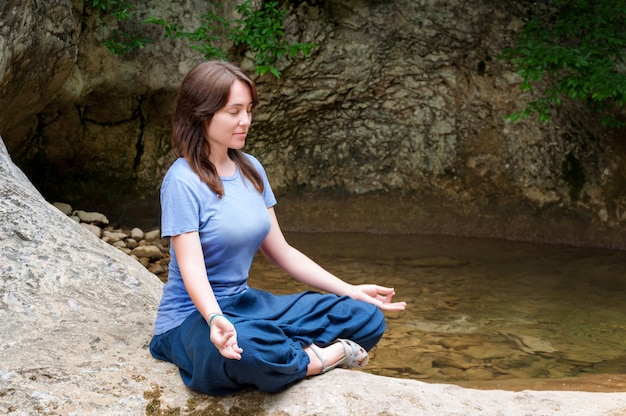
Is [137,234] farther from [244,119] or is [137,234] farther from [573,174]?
[244,119]

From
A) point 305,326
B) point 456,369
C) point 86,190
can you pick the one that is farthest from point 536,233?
point 305,326

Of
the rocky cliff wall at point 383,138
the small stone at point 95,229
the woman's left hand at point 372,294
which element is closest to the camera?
the woman's left hand at point 372,294

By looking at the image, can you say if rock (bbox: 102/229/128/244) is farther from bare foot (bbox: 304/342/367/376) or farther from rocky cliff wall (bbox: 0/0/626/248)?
bare foot (bbox: 304/342/367/376)

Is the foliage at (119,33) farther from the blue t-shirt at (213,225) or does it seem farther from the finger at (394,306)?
the finger at (394,306)

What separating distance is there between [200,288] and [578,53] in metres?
4.18

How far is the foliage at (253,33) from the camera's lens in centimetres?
550

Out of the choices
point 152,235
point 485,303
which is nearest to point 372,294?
point 485,303

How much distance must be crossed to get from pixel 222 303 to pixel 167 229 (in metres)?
0.28

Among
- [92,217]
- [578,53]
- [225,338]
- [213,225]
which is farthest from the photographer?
[92,217]

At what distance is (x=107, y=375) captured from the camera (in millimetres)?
2125

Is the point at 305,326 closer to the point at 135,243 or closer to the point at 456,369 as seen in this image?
the point at 456,369

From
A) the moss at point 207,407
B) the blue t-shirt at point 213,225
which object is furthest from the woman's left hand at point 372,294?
the moss at point 207,407

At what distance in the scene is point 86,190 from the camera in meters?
6.53

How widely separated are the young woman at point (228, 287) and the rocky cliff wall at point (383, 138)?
399cm
